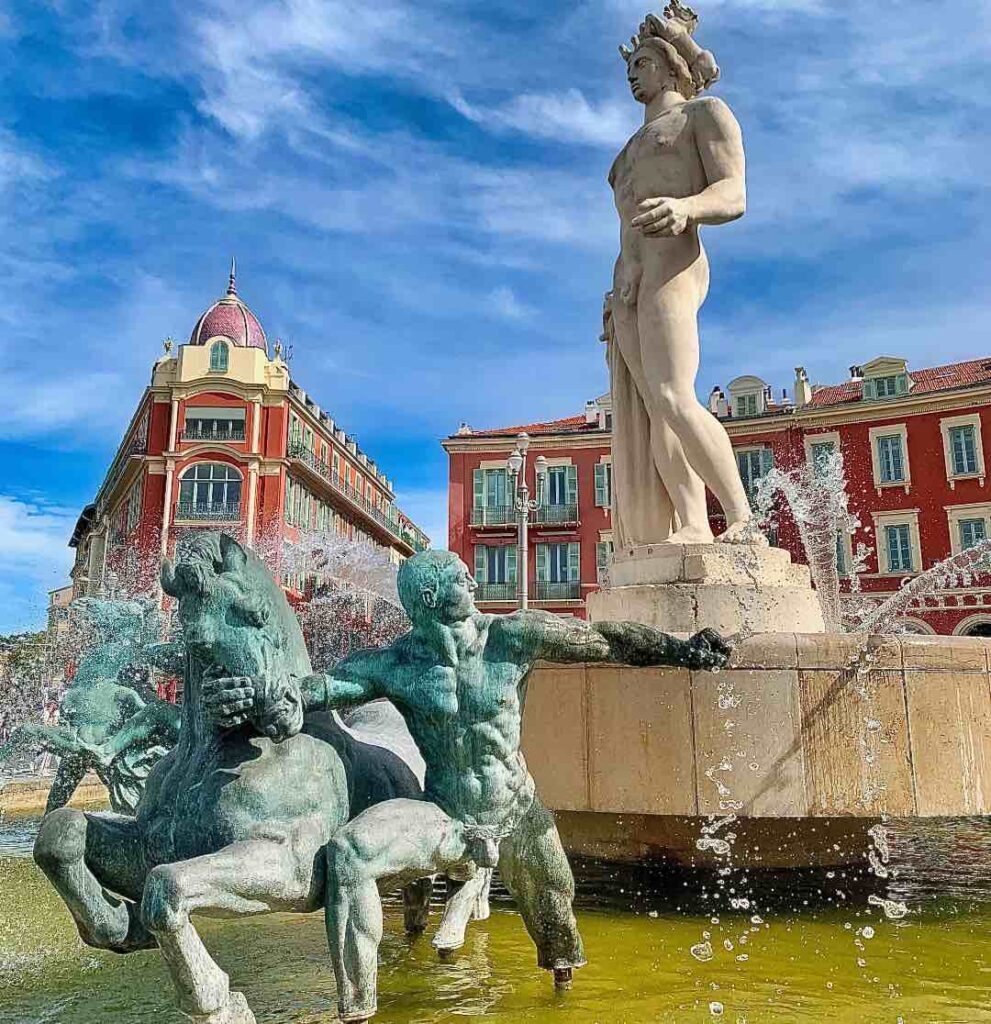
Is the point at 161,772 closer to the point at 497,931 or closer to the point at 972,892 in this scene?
the point at 497,931

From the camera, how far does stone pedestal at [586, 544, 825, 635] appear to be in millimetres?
5348

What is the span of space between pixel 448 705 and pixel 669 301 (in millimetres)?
4370

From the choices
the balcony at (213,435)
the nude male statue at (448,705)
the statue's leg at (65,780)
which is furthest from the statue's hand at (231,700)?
the balcony at (213,435)

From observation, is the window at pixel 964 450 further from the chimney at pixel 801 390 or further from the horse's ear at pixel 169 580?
the horse's ear at pixel 169 580

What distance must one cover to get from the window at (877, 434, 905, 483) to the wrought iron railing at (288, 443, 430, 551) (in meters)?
18.4

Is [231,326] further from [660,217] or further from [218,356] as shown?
[660,217]

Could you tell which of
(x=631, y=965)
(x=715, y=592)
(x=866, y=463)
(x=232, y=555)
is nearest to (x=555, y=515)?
(x=866, y=463)

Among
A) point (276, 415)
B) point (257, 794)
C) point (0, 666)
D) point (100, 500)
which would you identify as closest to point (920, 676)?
point (257, 794)

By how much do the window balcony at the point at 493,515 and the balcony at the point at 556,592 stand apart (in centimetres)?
314

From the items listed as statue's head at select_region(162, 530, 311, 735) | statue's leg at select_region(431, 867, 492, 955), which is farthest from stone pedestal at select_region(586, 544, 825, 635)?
statue's head at select_region(162, 530, 311, 735)

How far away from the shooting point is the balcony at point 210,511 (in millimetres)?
39812

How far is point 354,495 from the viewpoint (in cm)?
5316

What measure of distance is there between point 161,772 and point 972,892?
15.1 ft

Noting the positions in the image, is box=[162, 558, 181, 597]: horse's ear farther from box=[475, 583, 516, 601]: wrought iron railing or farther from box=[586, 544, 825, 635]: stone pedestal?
box=[475, 583, 516, 601]: wrought iron railing
